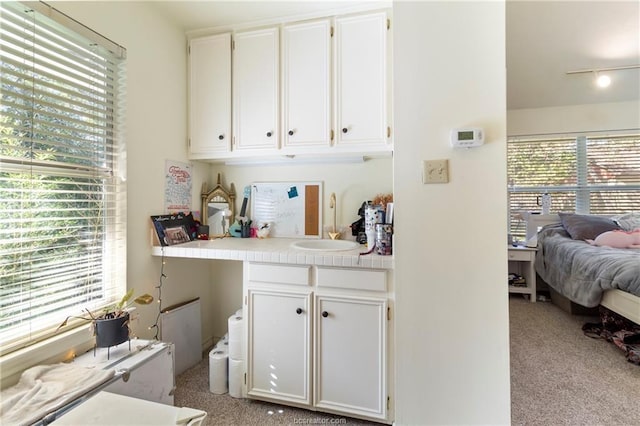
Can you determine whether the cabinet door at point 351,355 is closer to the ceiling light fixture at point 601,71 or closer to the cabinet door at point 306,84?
the cabinet door at point 306,84

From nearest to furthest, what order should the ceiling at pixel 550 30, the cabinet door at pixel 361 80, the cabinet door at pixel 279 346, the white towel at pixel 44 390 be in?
the white towel at pixel 44 390 < the cabinet door at pixel 279 346 < the cabinet door at pixel 361 80 < the ceiling at pixel 550 30

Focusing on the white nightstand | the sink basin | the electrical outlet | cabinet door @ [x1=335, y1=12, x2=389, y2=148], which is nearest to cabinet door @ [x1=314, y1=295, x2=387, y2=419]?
the sink basin

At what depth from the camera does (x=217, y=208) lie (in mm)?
2291

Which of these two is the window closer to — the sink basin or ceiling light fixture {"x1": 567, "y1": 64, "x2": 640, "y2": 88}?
the sink basin

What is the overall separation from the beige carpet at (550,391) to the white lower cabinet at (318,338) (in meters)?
0.11

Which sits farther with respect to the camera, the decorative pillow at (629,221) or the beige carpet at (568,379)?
the decorative pillow at (629,221)

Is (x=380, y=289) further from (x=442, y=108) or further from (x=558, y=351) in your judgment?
(x=558, y=351)

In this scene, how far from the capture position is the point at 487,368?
1263mm

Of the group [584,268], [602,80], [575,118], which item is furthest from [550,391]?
[575,118]

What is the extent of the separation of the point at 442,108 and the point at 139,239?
1.86m

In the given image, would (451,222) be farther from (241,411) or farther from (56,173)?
(56,173)

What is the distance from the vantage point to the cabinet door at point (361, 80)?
1.74m

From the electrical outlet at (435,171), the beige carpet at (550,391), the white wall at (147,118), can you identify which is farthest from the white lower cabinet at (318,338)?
the white wall at (147,118)

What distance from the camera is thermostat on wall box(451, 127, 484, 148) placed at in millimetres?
1236
